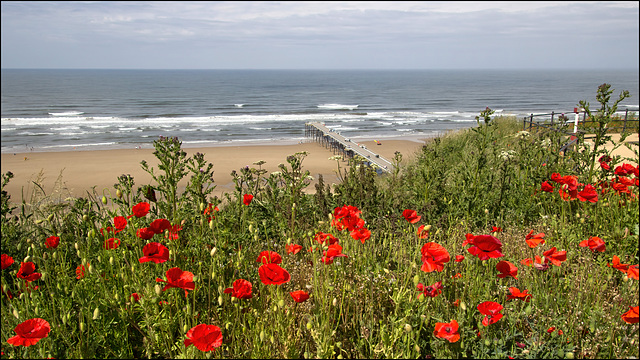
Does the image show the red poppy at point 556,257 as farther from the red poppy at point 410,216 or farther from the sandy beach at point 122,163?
the sandy beach at point 122,163

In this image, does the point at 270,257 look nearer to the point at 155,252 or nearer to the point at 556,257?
the point at 155,252

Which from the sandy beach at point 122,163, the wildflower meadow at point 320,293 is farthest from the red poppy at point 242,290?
the sandy beach at point 122,163

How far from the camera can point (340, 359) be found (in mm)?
1950

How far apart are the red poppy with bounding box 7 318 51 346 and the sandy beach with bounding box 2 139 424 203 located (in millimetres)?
12034

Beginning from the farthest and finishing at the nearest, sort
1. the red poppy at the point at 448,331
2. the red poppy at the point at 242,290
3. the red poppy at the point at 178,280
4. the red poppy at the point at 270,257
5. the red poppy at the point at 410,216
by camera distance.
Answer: the red poppy at the point at 410,216 < the red poppy at the point at 270,257 < the red poppy at the point at 242,290 < the red poppy at the point at 178,280 < the red poppy at the point at 448,331

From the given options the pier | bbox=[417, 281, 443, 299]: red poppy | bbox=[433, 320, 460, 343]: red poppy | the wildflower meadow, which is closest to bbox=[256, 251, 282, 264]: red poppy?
the wildflower meadow

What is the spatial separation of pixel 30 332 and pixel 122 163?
1880cm

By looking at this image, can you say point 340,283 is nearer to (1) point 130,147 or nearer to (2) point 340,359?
(2) point 340,359

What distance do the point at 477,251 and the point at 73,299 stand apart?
2.24 m

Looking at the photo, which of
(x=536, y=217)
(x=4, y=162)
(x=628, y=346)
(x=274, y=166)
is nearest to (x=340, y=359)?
(x=628, y=346)

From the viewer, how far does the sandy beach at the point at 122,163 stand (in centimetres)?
1534

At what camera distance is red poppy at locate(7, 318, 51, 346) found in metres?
1.75

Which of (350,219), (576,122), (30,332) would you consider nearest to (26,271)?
(30,332)

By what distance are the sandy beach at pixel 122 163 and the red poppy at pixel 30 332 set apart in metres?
12.0
